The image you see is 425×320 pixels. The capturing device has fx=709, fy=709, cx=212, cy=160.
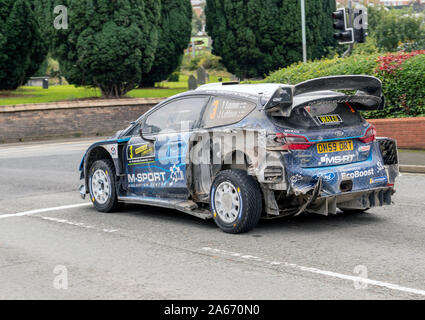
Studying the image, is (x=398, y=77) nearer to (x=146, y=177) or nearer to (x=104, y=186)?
(x=104, y=186)

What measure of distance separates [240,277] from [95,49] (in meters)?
26.6

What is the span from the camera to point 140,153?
9.20m

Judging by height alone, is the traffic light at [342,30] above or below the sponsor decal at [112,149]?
above

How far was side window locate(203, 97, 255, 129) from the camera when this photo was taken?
316 inches

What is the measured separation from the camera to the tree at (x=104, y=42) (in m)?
31.6

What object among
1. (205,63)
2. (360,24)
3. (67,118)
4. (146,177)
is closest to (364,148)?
(146,177)

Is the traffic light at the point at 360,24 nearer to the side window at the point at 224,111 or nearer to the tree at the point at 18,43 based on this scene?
the side window at the point at 224,111

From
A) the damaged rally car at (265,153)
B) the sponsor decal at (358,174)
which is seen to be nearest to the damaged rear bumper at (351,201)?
the damaged rally car at (265,153)

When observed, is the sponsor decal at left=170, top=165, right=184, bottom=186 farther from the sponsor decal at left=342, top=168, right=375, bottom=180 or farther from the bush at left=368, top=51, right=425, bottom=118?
the bush at left=368, top=51, right=425, bottom=118

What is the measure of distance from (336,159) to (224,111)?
1.41 metres

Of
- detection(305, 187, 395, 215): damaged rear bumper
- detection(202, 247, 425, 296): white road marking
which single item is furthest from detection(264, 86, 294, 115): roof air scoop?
detection(202, 247, 425, 296): white road marking

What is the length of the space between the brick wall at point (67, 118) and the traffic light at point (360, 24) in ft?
46.4

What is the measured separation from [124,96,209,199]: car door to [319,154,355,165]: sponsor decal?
1615 mm

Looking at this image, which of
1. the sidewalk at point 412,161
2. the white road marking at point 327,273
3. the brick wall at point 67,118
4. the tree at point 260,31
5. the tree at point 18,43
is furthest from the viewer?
the tree at point 260,31
